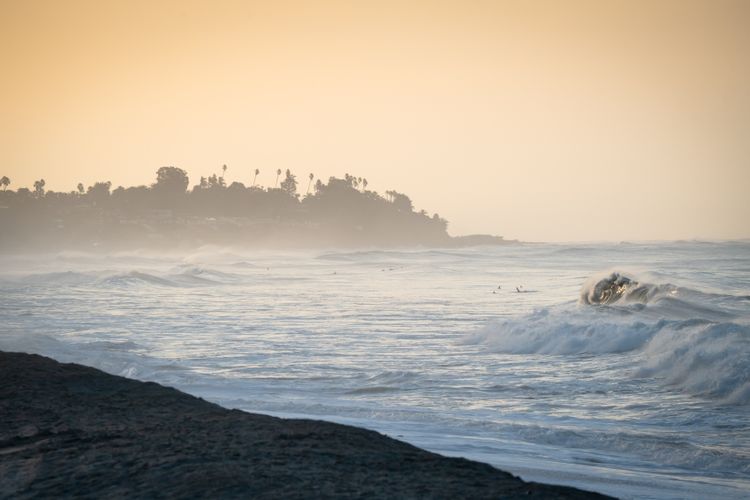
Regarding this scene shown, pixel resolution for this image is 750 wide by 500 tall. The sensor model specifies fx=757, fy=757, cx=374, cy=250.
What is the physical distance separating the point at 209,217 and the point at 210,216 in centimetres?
280

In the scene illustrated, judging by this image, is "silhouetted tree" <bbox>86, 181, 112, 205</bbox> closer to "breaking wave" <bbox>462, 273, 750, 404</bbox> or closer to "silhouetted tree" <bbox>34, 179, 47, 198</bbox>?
"silhouetted tree" <bbox>34, 179, 47, 198</bbox>

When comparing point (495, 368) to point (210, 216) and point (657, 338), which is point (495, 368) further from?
point (210, 216)

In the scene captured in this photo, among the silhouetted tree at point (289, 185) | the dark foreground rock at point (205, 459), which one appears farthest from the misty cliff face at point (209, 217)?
the dark foreground rock at point (205, 459)

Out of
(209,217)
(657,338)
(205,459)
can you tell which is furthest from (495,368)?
(209,217)

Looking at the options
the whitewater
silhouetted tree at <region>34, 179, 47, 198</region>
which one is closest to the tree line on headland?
silhouetted tree at <region>34, 179, 47, 198</region>

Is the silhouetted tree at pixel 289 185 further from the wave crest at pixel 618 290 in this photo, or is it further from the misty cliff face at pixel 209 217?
the wave crest at pixel 618 290

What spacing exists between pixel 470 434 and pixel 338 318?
1080 cm

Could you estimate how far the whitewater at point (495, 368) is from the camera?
579cm

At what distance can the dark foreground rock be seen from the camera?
3430mm

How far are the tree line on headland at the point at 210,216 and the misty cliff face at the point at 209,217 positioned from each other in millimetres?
164

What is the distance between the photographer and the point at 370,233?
147 metres

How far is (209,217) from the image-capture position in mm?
140250

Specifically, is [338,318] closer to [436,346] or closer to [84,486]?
[436,346]

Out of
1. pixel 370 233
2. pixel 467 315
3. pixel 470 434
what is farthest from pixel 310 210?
pixel 470 434
